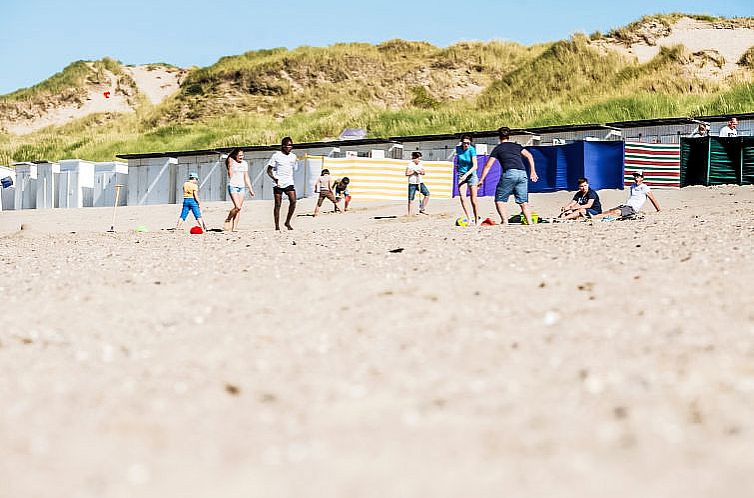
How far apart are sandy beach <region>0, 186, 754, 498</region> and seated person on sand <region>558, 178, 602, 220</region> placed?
21.3 ft

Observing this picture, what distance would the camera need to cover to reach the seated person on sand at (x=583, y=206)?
14330mm

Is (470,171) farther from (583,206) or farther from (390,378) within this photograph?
(390,378)

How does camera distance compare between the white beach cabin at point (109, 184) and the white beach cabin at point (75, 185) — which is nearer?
the white beach cabin at point (109, 184)

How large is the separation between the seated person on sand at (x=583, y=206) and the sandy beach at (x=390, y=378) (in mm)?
6499

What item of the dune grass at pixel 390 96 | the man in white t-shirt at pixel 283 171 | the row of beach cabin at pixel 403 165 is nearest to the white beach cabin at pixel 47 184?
the row of beach cabin at pixel 403 165

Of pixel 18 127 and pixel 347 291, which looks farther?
pixel 18 127

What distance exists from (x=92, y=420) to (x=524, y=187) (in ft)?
31.3

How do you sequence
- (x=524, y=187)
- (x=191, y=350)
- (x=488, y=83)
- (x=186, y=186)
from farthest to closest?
(x=488, y=83) < (x=186, y=186) < (x=524, y=187) < (x=191, y=350)

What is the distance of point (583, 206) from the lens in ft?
47.1

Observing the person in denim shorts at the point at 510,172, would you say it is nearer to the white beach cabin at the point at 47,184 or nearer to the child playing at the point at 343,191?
the child playing at the point at 343,191

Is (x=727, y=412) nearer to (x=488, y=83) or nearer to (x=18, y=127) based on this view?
(x=488, y=83)

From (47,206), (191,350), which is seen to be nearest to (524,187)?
(191,350)

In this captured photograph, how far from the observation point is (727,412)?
346 centimetres

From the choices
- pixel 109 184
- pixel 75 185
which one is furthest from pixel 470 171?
pixel 75 185
